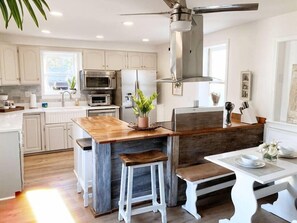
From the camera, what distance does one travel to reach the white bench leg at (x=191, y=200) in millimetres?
2615

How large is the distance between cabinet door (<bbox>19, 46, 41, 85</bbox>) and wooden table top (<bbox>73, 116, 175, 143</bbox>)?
7.56ft

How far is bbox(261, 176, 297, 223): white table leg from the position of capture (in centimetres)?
254

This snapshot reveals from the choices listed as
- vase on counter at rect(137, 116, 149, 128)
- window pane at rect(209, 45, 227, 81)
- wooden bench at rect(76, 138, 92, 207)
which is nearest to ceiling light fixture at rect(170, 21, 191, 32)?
vase on counter at rect(137, 116, 149, 128)

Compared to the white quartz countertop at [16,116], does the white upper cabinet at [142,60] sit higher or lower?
higher

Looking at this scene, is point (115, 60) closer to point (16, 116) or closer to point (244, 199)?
point (16, 116)

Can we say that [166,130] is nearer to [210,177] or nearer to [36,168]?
[210,177]

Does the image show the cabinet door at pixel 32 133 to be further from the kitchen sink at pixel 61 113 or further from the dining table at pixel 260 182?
the dining table at pixel 260 182

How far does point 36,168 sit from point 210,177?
9.78ft

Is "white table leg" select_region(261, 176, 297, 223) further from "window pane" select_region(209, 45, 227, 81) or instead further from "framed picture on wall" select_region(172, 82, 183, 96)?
"framed picture on wall" select_region(172, 82, 183, 96)

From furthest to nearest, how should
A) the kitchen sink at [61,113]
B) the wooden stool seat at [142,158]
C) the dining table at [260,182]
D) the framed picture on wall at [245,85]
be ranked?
1. the kitchen sink at [61,113]
2. the framed picture on wall at [245,85]
3. the wooden stool seat at [142,158]
4. the dining table at [260,182]

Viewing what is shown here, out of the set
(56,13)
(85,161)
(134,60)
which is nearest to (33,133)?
(85,161)

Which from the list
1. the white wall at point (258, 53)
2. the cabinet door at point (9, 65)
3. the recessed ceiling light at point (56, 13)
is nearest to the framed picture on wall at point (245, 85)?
the white wall at point (258, 53)

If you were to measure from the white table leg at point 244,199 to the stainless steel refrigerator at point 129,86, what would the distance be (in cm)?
333

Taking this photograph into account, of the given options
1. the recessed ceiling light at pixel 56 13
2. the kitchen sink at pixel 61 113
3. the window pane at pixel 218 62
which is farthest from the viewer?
the kitchen sink at pixel 61 113
